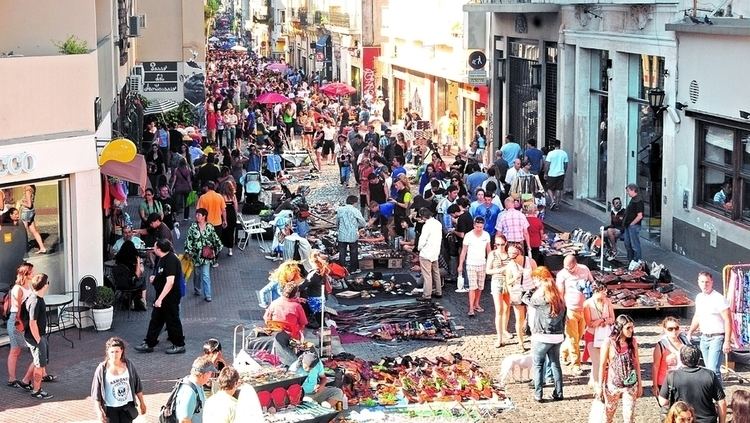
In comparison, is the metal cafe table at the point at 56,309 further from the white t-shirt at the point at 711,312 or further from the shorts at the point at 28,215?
the white t-shirt at the point at 711,312

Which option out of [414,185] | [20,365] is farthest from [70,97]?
[414,185]

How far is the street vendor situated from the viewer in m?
13.1

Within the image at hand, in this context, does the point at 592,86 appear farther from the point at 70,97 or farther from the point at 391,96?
the point at 391,96

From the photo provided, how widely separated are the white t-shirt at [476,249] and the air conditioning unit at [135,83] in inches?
710

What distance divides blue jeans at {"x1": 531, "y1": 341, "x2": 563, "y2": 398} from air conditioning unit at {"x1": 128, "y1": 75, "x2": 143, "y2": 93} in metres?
22.4

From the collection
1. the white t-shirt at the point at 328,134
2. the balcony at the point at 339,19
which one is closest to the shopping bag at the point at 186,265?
the white t-shirt at the point at 328,134

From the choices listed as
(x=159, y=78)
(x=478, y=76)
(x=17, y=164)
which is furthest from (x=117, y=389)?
(x=159, y=78)

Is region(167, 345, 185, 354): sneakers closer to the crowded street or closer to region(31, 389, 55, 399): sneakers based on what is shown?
the crowded street

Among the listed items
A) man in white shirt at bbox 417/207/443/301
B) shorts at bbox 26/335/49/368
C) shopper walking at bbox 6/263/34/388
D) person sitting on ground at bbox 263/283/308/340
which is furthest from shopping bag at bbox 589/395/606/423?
man in white shirt at bbox 417/207/443/301

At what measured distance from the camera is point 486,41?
3878 cm

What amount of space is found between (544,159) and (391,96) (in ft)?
84.1

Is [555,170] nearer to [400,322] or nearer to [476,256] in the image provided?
[476,256]

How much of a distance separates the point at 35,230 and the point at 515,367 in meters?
7.11

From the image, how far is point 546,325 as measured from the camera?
45.6 feet
